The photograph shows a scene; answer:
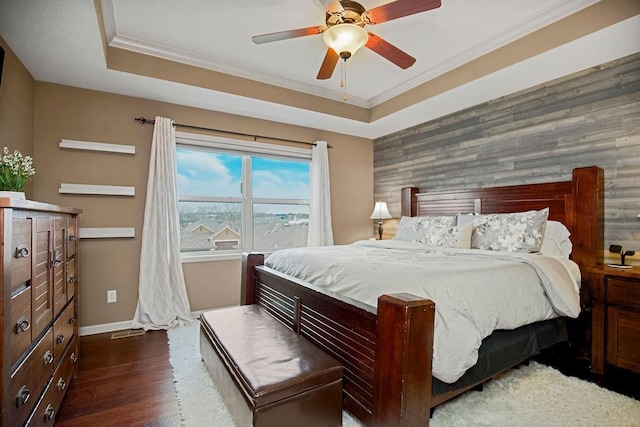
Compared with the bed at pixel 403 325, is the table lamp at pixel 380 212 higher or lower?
higher

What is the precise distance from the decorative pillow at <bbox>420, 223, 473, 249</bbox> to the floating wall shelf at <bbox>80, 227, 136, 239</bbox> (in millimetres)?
3158

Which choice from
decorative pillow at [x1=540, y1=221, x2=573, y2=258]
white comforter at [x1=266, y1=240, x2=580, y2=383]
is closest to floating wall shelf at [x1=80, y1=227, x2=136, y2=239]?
white comforter at [x1=266, y1=240, x2=580, y2=383]

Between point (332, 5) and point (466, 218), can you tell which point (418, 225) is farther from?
point (332, 5)

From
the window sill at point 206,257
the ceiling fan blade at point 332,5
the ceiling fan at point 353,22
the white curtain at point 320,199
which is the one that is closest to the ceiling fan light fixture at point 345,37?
the ceiling fan at point 353,22

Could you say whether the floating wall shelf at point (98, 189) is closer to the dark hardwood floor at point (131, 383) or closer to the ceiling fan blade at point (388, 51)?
the dark hardwood floor at point (131, 383)

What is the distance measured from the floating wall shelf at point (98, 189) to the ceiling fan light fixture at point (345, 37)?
8.42 feet

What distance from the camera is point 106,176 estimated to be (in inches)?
125

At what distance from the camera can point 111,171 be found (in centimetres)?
320

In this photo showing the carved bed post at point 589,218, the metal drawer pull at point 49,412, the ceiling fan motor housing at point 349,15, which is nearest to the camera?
the metal drawer pull at point 49,412

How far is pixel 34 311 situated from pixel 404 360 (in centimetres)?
161

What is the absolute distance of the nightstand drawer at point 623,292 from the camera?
2100 mm

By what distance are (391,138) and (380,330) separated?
3846 mm

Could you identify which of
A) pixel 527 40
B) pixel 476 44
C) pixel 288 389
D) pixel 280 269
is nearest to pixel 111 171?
pixel 280 269

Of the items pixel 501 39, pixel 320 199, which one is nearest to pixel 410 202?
pixel 320 199
